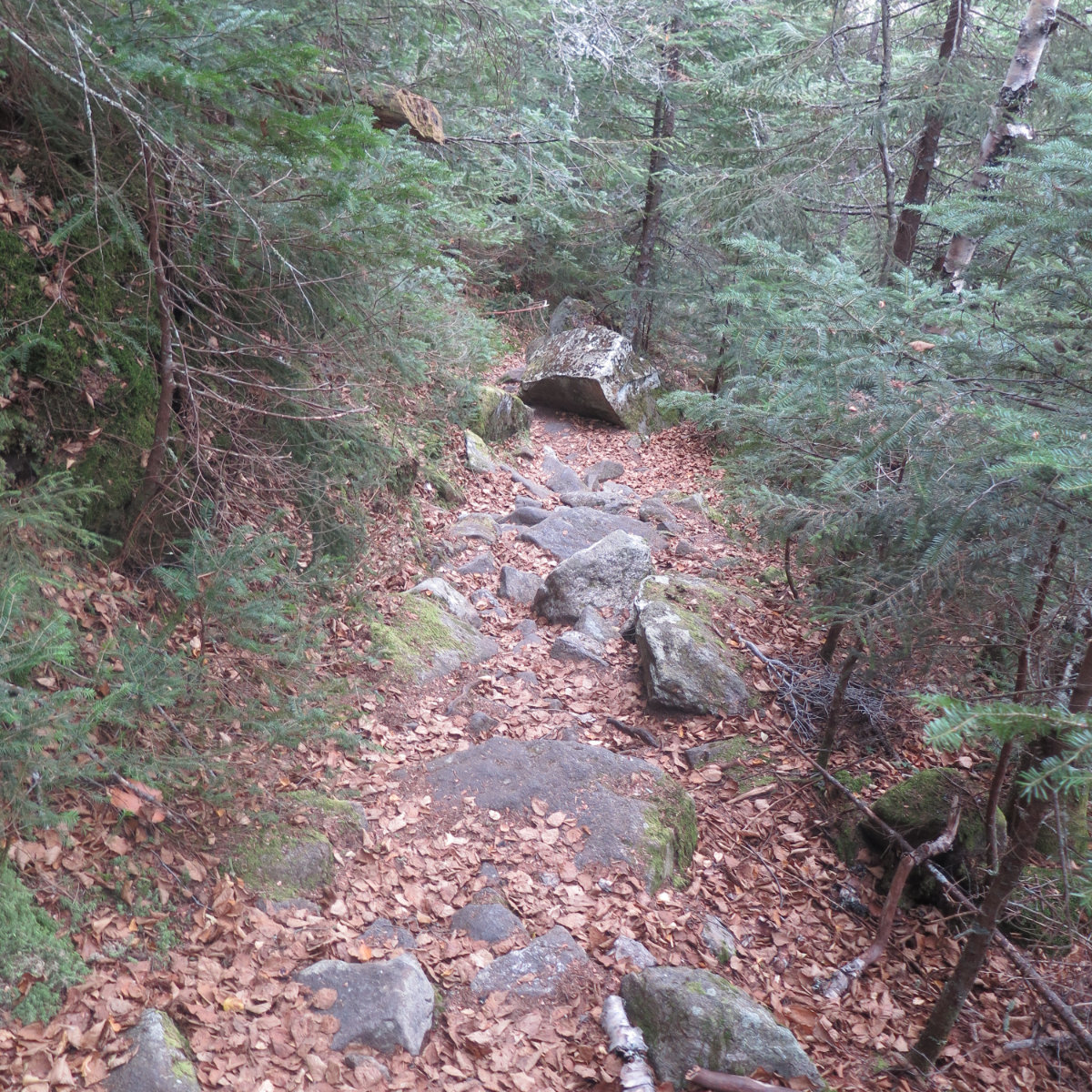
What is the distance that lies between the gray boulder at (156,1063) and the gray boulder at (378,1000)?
2.03 ft

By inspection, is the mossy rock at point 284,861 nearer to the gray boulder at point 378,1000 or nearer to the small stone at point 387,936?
the small stone at point 387,936

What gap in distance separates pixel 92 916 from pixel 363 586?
3.52m

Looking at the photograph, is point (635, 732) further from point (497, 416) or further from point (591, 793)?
point (497, 416)

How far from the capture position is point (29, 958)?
282cm

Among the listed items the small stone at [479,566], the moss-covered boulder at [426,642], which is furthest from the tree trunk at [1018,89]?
the moss-covered boulder at [426,642]

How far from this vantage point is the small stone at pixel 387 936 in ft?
12.5

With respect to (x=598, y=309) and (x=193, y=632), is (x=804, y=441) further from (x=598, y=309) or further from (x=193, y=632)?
(x=598, y=309)

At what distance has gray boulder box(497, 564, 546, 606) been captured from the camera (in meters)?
7.95

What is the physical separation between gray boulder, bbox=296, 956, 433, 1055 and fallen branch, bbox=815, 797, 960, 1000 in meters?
2.31

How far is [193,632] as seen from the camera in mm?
4734

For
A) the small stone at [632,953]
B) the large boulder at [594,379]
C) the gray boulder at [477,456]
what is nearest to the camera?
the small stone at [632,953]

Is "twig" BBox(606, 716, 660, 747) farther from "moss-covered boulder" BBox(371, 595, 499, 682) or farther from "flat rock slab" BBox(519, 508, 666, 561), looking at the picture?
"flat rock slab" BBox(519, 508, 666, 561)

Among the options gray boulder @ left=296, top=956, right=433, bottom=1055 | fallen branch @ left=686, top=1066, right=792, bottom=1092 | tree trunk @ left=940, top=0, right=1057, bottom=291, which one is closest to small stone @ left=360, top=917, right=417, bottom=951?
gray boulder @ left=296, top=956, right=433, bottom=1055

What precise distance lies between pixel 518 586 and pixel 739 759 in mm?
3062
